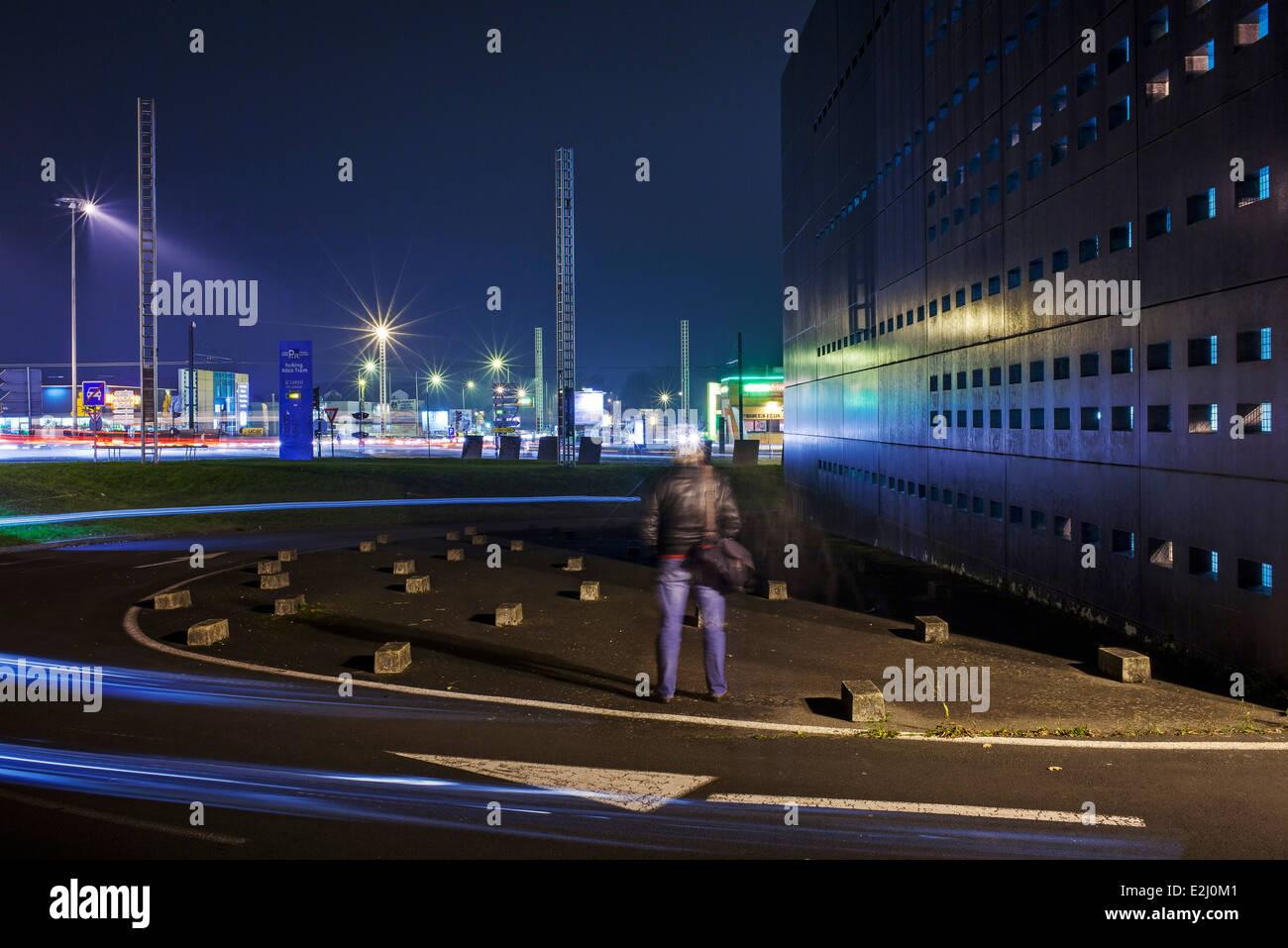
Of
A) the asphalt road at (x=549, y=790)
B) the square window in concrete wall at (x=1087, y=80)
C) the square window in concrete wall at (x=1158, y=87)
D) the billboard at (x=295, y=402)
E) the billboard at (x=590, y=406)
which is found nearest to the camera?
the asphalt road at (x=549, y=790)

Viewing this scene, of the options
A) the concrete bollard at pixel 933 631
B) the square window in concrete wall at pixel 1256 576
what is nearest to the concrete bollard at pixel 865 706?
the concrete bollard at pixel 933 631

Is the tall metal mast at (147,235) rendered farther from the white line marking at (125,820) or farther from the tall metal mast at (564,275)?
the white line marking at (125,820)

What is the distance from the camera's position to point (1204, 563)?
9.59m

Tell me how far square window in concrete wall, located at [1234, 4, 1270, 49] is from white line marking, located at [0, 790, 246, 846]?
34.7 ft

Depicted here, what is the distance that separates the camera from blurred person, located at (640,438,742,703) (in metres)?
7.52

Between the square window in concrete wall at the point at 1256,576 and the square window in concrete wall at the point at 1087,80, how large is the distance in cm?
678

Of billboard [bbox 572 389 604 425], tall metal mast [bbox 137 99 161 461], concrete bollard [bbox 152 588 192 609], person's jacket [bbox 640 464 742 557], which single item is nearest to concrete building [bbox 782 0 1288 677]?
person's jacket [bbox 640 464 742 557]

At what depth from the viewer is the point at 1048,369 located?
13.7 meters

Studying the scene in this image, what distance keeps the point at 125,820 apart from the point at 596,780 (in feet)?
8.62

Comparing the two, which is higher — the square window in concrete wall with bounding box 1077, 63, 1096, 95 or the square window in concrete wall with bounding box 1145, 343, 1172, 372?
the square window in concrete wall with bounding box 1077, 63, 1096, 95

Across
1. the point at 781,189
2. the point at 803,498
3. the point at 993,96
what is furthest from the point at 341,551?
the point at 781,189

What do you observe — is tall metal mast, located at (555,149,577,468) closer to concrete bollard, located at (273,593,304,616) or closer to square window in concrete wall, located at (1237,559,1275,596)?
concrete bollard, located at (273,593,304,616)

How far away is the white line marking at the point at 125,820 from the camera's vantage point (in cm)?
478
